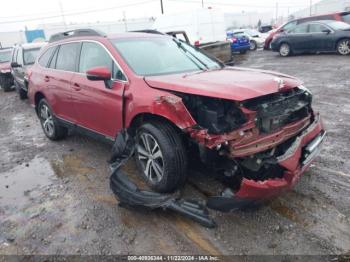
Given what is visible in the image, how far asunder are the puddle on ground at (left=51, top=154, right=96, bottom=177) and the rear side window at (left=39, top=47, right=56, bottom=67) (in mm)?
1774

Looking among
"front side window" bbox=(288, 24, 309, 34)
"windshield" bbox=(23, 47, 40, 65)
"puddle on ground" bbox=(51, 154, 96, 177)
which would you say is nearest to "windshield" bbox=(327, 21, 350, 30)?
"front side window" bbox=(288, 24, 309, 34)

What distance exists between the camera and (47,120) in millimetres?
5957

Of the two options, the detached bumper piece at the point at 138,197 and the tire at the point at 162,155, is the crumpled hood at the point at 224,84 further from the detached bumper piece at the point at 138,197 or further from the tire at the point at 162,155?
the detached bumper piece at the point at 138,197

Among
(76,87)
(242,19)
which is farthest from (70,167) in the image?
(242,19)

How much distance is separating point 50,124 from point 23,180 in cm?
163

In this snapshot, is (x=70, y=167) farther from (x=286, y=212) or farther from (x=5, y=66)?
(x=5, y=66)

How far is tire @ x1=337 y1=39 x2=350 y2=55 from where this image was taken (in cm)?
1356

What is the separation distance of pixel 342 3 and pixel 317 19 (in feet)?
124

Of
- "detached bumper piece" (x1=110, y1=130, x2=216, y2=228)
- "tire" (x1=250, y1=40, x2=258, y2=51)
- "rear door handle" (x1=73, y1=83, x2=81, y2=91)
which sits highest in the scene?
"rear door handle" (x1=73, y1=83, x2=81, y2=91)

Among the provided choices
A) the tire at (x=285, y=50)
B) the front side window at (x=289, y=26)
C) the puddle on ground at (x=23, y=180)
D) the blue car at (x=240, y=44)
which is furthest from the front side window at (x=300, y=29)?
the puddle on ground at (x=23, y=180)

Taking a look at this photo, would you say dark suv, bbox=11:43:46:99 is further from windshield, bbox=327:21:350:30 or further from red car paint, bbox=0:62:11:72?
windshield, bbox=327:21:350:30

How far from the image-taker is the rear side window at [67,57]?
15.7 ft

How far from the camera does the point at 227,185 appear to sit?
3381 millimetres

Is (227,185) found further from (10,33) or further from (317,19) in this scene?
(10,33)
